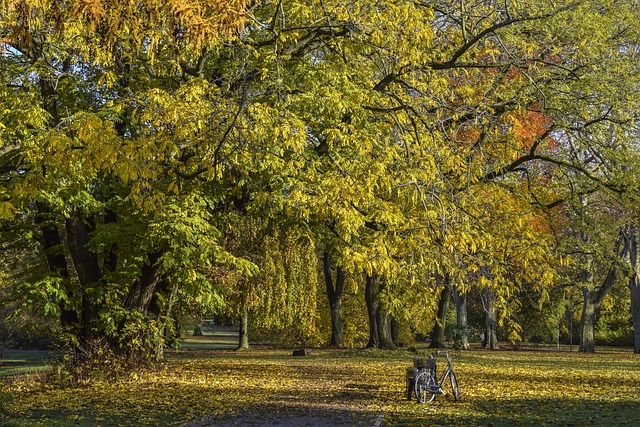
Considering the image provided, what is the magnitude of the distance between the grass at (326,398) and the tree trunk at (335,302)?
19317 millimetres

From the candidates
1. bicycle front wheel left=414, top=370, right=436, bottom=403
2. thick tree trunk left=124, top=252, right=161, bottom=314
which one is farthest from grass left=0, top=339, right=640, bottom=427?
thick tree trunk left=124, top=252, right=161, bottom=314

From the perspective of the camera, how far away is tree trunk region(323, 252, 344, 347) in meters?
46.5

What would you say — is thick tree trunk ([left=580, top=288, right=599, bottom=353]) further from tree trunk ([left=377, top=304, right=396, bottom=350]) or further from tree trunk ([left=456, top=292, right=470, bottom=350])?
tree trunk ([left=377, top=304, right=396, bottom=350])

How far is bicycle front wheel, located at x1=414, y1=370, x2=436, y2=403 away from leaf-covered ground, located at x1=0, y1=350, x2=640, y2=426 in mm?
204

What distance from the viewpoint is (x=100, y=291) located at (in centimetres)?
2145

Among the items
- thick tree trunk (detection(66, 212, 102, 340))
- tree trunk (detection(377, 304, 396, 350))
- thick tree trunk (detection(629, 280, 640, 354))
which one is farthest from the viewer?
thick tree trunk (detection(629, 280, 640, 354))

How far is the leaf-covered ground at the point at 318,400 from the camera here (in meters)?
13.9

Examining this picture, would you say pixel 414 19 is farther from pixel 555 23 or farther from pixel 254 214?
pixel 555 23

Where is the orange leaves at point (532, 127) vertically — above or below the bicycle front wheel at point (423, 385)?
above

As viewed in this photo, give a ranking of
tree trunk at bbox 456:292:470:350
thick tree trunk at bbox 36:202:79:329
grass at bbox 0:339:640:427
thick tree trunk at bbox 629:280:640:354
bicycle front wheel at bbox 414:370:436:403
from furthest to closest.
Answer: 1. tree trunk at bbox 456:292:470:350
2. thick tree trunk at bbox 629:280:640:354
3. thick tree trunk at bbox 36:202:79:329
4. bicycle front wheel at bbox 414:370:436:403
5. grass at bbox 0:339:640:427

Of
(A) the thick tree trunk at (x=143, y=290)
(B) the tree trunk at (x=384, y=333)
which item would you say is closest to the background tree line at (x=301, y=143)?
(A) the thick tree trunk at (x=143, y=290)

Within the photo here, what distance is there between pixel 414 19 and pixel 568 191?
1390 cm

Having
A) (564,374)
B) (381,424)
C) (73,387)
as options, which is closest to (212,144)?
(381,424)

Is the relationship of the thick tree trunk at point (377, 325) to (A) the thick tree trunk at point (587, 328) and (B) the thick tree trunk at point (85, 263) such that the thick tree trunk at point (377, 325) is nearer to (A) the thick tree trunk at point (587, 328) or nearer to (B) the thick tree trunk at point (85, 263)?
(A) the thick tree trunk at point (587, 328)
